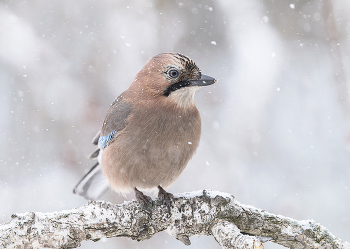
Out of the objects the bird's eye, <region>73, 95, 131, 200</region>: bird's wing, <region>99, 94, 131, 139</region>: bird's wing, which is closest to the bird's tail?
<region>73, 95, 131, 200</region>: bird's wing

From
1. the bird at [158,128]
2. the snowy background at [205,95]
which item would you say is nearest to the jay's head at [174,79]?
the bird at [158,128]

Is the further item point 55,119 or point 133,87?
point 55,119

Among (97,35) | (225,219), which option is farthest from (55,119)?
(225,219)

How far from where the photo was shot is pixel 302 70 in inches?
236

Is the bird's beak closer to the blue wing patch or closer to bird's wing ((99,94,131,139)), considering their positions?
bird's wing ((99,94,131,139))

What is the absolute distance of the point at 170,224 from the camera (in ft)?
8.90

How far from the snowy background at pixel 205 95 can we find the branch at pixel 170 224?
2.46 m

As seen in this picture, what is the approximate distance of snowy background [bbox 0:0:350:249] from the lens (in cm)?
528

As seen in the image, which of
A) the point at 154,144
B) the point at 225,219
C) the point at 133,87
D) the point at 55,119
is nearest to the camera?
the point at 225,219

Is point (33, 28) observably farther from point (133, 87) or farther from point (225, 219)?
point (225, 219)

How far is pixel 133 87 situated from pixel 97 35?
8.76ft

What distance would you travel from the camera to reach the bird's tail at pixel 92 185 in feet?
12.5

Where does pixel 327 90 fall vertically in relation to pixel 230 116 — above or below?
above

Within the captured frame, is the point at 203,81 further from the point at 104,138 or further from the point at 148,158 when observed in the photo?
the point at 104,138
